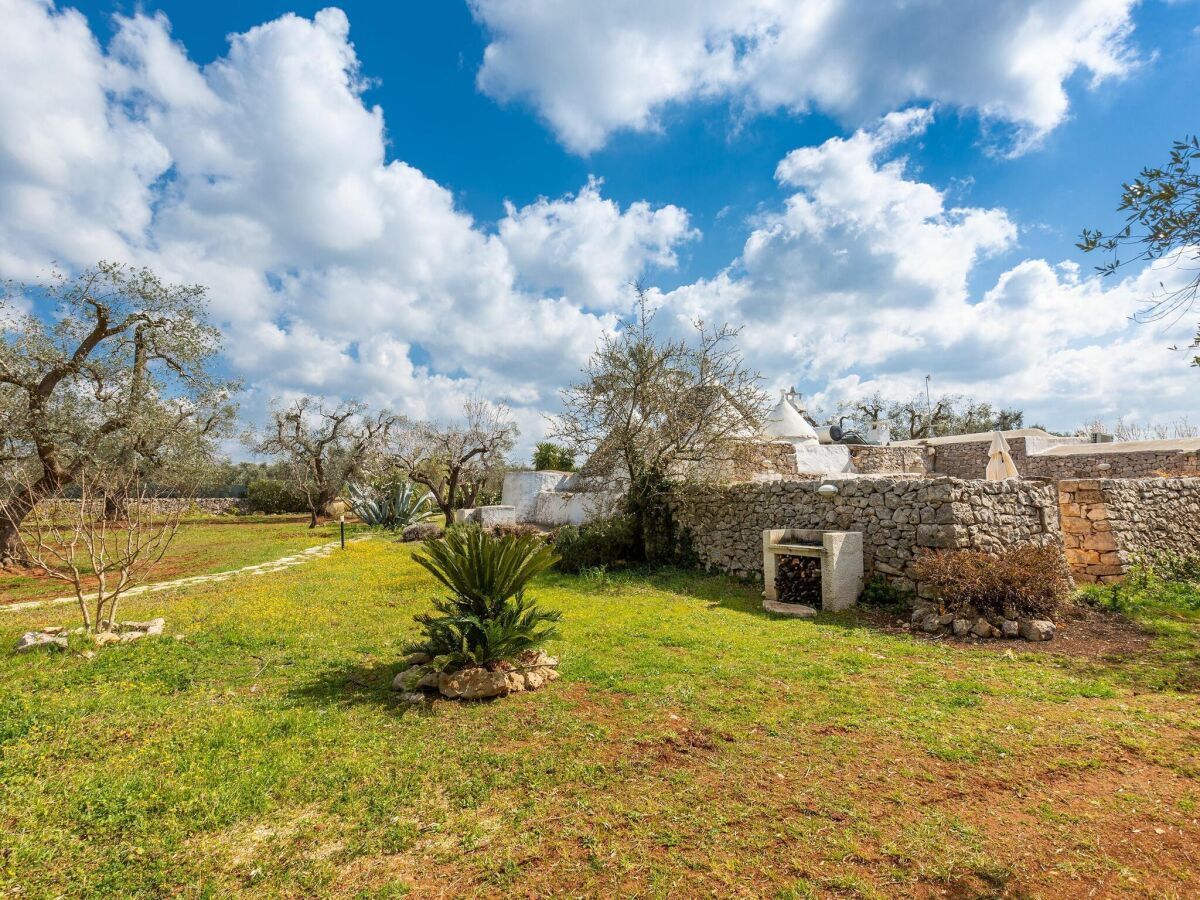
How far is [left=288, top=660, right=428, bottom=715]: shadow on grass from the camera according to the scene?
14.4ft

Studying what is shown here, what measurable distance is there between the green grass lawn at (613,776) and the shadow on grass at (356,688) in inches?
1.7

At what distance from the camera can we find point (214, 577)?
11.1 metres

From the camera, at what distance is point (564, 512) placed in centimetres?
1819

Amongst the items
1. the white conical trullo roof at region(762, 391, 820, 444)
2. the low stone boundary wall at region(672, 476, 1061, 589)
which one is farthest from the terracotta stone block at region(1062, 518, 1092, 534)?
the white conical trullo roof at region(762, 391, 820, 444)

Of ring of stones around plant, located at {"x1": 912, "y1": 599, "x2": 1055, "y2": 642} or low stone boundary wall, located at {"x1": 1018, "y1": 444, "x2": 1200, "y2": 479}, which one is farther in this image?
low stone boundary wall, located at {"x1": 1018, "y1": 444, "x2": 1200, "y2": 479}

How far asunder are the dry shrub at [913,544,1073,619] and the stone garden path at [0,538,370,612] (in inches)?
502

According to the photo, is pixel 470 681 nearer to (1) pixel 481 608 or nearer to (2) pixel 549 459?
(1) pixel 481 608

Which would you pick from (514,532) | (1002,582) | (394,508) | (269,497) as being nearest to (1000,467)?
(1002,582)

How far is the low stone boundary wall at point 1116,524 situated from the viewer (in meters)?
8.67

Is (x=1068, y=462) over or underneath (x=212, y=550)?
over

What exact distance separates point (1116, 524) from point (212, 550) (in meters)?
21.3

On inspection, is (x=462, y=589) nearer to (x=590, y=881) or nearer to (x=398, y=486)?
(x=590, y=881)

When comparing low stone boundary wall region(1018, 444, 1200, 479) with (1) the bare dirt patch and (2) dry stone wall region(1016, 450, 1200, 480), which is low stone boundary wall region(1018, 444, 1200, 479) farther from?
(1) the bare dirt patch

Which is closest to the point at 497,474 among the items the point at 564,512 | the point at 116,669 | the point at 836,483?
the point at 564,512
